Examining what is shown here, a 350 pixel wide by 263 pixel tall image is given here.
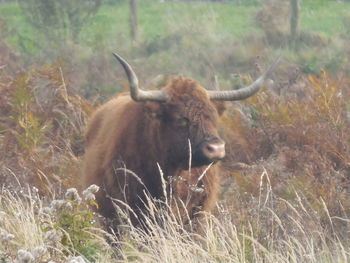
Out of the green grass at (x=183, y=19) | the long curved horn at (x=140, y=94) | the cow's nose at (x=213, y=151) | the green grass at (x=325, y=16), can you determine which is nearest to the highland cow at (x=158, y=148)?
the long curved horn at (x=140, y=94)

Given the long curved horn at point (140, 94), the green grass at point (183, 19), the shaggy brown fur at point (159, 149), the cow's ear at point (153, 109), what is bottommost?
the green grass at point (183, 19)

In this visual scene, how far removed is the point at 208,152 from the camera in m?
8.26

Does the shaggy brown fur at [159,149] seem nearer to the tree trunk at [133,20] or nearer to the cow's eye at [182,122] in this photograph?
the cow's eye at [182,122]

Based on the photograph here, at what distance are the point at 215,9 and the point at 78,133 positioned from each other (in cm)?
1994

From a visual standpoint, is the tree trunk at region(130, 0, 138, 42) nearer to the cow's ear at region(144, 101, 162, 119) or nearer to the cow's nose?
the cow's ear at region(144, 101, 162, 119)

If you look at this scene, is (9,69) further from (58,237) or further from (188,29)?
(58,237)

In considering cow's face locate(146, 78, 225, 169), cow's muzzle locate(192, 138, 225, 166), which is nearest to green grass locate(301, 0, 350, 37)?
cow's face locate(146, 78, 225, 169)

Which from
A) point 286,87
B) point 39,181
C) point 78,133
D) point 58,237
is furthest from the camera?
point 286,87

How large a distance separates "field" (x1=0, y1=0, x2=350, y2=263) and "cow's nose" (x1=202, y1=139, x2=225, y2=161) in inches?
17.8

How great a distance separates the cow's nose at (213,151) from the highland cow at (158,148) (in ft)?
0.38

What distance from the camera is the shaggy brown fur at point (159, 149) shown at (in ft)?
28.1

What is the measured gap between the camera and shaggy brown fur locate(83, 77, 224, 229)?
28.1 feet

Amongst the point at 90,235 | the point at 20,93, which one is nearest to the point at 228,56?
the point at 20,93

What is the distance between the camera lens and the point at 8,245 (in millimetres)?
7027
